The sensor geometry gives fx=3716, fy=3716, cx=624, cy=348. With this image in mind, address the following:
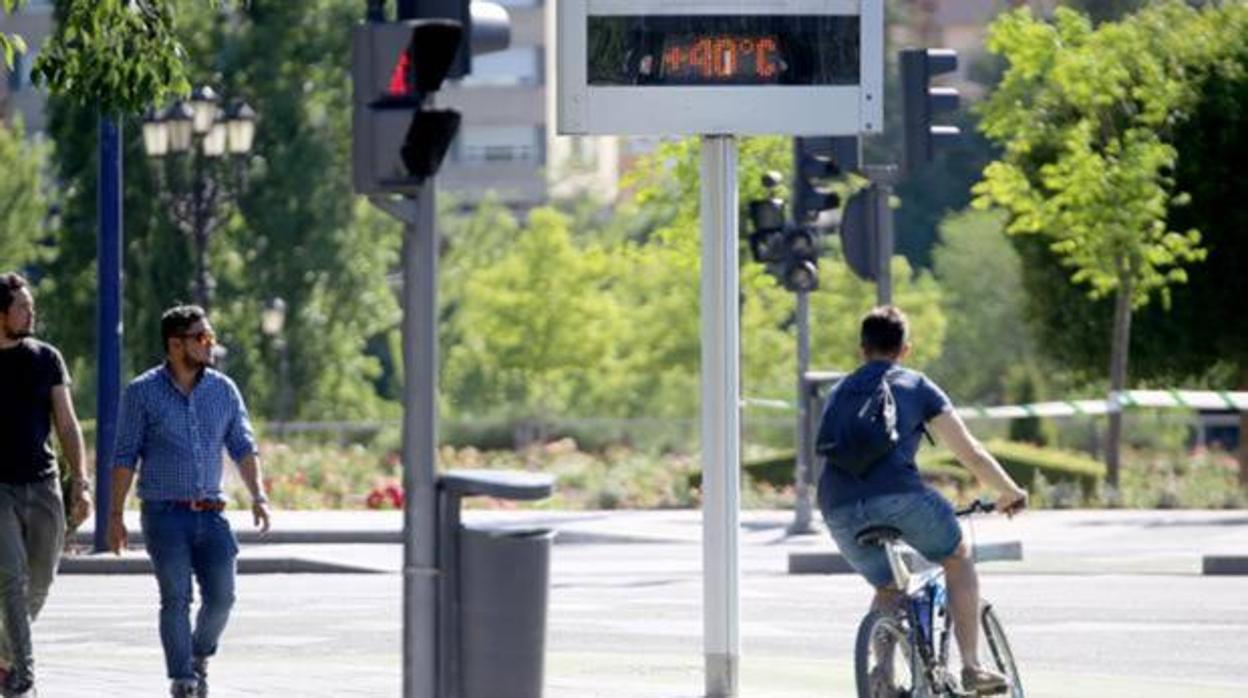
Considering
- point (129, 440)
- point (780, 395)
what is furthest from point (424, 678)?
point (780, 395)

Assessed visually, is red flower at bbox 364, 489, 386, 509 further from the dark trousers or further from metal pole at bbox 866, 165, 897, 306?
the dark trousers

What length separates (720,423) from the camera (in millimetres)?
14703

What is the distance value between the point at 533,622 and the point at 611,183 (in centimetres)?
8327

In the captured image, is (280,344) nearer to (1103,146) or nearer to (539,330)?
(539,330)

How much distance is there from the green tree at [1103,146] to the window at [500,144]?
183 ft

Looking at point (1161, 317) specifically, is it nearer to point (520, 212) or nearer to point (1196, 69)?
point (1196, 69)

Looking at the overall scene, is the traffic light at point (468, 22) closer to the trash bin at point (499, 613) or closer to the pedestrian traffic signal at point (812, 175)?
the trash bin at point (499, 613)

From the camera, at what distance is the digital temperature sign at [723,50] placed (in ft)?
47.7

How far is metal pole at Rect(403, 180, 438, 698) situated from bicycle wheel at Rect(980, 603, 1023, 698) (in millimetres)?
2403

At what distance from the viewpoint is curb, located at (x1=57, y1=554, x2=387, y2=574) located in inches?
1000

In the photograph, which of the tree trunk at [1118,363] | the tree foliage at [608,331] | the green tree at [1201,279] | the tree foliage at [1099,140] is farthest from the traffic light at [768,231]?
the tree foliage at [608,331]

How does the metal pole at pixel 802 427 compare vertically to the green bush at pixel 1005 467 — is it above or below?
above

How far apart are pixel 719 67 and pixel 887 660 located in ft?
9.42

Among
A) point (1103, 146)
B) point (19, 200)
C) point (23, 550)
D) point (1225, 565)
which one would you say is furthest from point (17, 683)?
point (19, 200)
